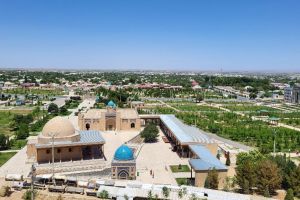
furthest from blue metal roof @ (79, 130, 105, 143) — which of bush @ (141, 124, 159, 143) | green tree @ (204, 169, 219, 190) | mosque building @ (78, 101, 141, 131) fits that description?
mosque building @ (78, 101, 141, 131)

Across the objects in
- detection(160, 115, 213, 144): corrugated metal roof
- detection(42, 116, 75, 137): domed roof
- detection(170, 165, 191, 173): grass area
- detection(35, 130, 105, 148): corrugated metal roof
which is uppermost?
detection(42, 116, 75, 137): domed roof

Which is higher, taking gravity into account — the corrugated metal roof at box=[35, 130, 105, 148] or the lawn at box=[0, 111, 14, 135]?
the corrugated metal roof at box=[35, 130, 105, 148]

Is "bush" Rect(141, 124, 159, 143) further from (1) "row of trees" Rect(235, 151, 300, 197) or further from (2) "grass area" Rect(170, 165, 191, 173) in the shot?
(1) "row of trees" Rect(235, 151, 300, 197)

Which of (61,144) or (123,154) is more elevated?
(61,144)

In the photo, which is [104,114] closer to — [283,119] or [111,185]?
[111,185]

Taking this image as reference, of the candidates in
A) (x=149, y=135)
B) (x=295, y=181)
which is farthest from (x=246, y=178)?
(x=149, y=135)

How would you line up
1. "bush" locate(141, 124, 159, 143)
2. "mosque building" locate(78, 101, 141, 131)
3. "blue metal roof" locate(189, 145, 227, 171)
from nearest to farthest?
"blue metal roof" locate(189, 145, 227, 171) → "bush" locate(141, 124, 159, 143) → "mosque building" locate(78, 101, 141, 131)

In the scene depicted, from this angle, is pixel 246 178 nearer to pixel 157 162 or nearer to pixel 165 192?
pixel 165 192

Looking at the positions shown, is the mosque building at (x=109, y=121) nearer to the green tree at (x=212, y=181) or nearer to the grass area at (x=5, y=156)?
the grass area at (x=5, y=156)
